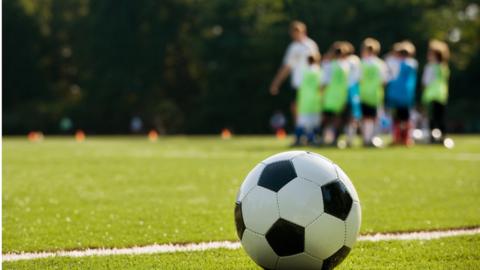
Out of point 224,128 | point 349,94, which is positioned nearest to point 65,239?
point 349,94

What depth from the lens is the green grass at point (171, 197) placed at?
6227 mm

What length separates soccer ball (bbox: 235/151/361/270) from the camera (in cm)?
430

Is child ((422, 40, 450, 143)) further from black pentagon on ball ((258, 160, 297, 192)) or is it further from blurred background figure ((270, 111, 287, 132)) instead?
blurred background figure ((270, 111, 287, 132))

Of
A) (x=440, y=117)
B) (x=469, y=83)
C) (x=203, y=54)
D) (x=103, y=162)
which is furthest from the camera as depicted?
(x=203, y=54)

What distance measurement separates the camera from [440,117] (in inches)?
750

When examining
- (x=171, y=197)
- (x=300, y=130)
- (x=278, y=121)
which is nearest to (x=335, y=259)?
(x=171, y=197)

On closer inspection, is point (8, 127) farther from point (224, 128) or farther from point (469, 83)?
point (469, 83)

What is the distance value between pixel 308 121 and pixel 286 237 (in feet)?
48.4

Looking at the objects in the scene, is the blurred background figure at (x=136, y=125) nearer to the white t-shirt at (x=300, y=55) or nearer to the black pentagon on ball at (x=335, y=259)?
the white t-shirt at (x=300, y=55)

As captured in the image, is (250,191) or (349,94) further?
(349,94)

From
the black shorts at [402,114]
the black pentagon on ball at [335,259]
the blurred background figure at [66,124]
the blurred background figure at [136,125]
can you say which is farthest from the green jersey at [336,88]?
Result: the blurred background figure at [66,124]

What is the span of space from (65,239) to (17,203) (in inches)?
103

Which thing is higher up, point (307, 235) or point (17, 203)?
point (307, 235)

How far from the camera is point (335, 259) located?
4.36 metres
